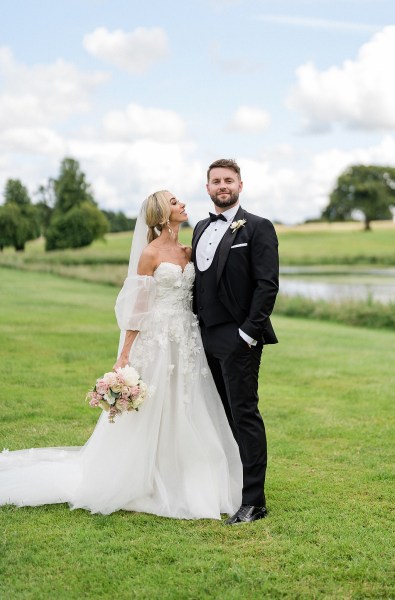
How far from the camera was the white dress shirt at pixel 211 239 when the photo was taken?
17.6 ft

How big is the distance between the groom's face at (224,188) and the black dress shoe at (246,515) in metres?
2.20

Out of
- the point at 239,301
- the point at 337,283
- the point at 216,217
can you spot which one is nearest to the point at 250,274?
the point at 239,301

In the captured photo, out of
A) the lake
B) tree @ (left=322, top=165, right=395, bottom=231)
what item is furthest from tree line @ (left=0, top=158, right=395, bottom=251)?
the lake

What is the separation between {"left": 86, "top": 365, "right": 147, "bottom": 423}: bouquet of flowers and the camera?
526cm

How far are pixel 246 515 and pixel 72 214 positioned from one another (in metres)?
75.2

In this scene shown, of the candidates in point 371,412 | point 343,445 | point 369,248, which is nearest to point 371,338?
point 371,412

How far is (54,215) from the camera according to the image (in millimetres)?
85062

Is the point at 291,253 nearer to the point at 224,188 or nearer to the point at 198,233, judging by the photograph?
the point at 198,233

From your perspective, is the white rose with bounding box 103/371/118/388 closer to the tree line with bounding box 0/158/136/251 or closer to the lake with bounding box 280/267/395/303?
the lake with bounding box 280/267/395/303

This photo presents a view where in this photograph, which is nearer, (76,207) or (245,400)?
(245,400)

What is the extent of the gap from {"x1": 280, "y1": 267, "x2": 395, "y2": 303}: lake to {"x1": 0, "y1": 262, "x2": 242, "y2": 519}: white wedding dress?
81.5 ft

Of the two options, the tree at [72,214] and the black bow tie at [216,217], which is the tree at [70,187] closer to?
the tree at [72,214]

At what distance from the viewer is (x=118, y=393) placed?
527 centimetres

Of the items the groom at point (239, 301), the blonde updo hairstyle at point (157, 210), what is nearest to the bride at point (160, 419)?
the blonde updo hairstyle at point (157, 210)
